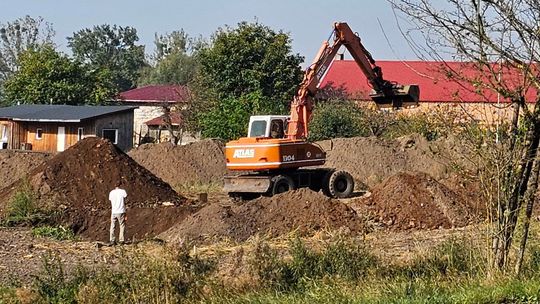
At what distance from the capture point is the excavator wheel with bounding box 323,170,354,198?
89.2ft

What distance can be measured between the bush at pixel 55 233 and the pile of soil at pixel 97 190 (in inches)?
35.0

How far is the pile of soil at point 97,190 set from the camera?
73.0 feet

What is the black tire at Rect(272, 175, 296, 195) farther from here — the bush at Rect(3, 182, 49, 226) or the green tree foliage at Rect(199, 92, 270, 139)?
the green tree foliage at Rect(199, 92, 270, 139)

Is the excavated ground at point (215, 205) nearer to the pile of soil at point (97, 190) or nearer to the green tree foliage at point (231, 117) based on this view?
the pile of soil at point (97, 190)

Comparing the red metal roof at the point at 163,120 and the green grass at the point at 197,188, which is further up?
the red metal roof at the point at 163,120

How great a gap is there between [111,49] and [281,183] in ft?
365

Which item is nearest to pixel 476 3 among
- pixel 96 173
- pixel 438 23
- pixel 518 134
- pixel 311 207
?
pixel 438 23

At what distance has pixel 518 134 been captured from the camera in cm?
957

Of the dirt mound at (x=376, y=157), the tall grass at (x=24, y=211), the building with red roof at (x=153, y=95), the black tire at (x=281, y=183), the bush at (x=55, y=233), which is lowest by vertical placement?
the bush at (x=55, y=233)

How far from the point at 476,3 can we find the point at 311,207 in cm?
1124

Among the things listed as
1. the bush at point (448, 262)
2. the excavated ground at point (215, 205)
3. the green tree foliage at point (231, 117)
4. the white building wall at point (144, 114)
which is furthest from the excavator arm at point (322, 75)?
the white building wall at point (144, 114)

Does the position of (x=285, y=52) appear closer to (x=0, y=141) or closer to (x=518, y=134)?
(x=0, y=141)

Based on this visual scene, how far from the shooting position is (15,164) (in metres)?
35.0

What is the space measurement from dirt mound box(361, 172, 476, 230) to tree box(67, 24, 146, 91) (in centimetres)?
9749
